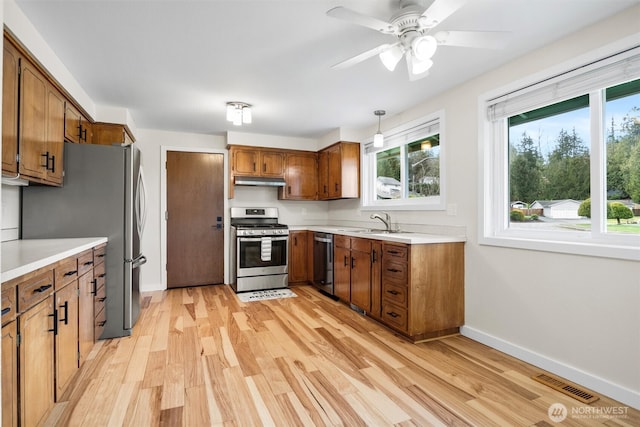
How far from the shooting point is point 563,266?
7.43 feet

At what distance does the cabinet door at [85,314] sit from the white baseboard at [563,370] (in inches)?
117

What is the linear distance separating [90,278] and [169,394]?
105 centimetres

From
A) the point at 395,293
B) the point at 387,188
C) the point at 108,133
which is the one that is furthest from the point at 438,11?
the point at 108,133

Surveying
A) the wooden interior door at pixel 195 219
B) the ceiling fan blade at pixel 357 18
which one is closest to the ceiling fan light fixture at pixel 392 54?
the ceiling fan blade at pixel 357 18

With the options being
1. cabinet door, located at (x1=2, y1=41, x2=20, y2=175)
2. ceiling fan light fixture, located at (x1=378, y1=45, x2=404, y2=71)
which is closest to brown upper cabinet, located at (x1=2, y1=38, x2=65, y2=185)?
cabinet door, located at (x1=2, y1=41, x2=20, y2=175)

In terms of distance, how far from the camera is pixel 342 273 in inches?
155

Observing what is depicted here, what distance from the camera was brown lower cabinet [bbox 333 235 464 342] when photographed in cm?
281

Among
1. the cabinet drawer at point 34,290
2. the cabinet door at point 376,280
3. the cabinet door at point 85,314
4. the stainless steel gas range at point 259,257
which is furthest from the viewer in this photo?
the stainless steel gas range at point 259,257

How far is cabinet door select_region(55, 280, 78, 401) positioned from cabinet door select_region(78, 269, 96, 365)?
79 mm

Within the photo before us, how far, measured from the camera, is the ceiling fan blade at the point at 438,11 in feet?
5.14

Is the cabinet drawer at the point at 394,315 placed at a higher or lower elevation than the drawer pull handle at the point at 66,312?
lower

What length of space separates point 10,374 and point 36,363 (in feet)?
0.85

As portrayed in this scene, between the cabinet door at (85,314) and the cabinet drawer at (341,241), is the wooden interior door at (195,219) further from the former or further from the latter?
the cabinet door at (85,314)

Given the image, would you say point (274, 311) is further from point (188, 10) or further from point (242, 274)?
point (188, 10)
